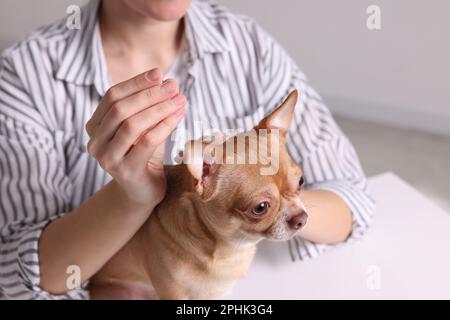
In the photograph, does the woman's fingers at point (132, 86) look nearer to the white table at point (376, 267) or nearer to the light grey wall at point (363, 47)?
the white table at point (376, 267)

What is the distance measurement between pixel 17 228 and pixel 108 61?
0.28m

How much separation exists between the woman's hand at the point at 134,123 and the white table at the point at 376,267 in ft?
1.00

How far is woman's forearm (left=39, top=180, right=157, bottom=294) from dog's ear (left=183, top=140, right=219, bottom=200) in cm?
9

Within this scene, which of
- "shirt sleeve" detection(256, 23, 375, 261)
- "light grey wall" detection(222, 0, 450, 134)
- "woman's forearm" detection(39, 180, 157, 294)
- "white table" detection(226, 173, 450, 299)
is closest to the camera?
"woman's forearm" detection(39, 180, 157, 294)

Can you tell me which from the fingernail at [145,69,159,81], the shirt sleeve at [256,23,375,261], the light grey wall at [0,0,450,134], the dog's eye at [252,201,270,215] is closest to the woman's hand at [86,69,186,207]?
the fingernail at [145,69,159,81]

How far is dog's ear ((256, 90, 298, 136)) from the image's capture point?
52cm

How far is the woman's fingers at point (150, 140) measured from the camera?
484 millimetres

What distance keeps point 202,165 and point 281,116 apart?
0.31 feet

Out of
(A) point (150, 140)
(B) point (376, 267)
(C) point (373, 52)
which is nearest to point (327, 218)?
(B) point (376, 267)

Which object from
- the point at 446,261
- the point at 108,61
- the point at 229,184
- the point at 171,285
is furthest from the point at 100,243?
the point at 446,261

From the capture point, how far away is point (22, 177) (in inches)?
29.9

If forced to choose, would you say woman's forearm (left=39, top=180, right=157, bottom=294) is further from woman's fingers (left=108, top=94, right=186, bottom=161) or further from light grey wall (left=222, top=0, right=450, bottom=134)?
light grey wall (left=222, top=0, right=450, bottom=134)

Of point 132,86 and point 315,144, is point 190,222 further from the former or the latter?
point 315,144

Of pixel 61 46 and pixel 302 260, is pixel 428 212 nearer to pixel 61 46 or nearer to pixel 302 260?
pixel 302 260
